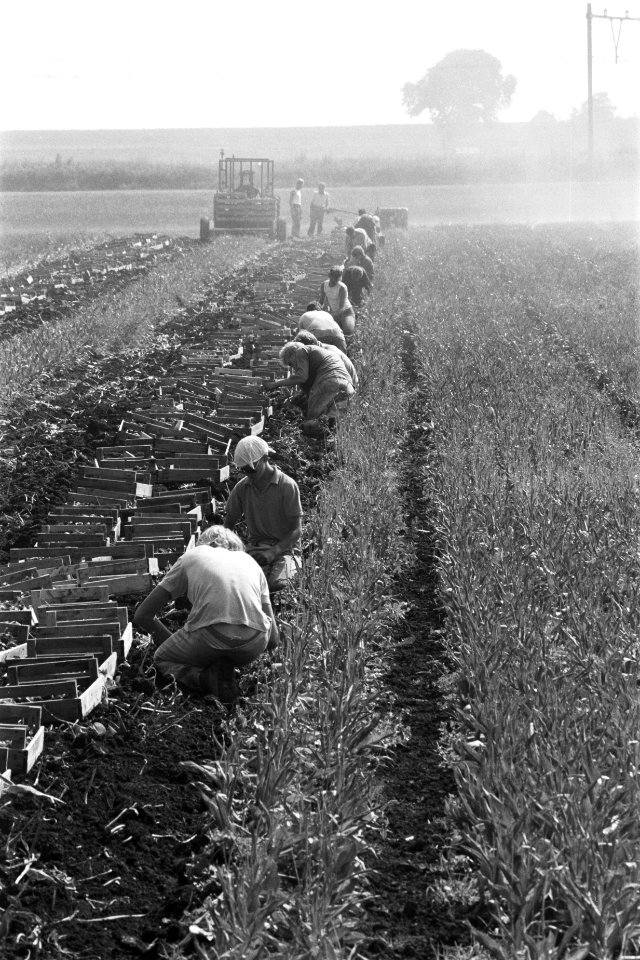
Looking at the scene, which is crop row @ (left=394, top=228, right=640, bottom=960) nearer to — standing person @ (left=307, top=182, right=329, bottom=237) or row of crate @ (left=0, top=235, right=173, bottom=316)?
row of crate @ (left=0, top=235, right=173, bottom=316)

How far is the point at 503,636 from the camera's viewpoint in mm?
5465

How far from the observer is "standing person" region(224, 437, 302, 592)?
7125 millimetres

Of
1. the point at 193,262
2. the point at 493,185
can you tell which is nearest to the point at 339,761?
the point at 193,262

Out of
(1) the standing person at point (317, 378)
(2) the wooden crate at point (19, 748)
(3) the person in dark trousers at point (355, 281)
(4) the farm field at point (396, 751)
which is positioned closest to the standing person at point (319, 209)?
(3) the person in dark trousers at point (355, 281)

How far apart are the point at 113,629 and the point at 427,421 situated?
5705 millimetres

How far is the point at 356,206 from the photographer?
52375 millimetres

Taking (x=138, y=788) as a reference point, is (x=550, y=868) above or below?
above

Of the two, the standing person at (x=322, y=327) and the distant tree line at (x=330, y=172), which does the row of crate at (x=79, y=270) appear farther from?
the distant tree line at (x=330, y=172)

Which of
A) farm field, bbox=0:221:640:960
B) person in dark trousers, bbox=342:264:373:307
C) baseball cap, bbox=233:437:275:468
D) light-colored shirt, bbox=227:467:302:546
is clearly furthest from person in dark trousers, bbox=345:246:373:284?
baseball cap, bbox=233:437:275:468

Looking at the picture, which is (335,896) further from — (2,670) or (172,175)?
(172,175)

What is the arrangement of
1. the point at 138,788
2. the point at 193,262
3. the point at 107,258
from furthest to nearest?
the point at 107,258 → the point at 193,262 → the point at 138,788

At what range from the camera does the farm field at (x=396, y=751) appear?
12.3 feet

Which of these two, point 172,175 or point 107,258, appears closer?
point 107,258

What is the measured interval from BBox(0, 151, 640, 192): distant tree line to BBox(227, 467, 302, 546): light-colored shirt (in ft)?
170
